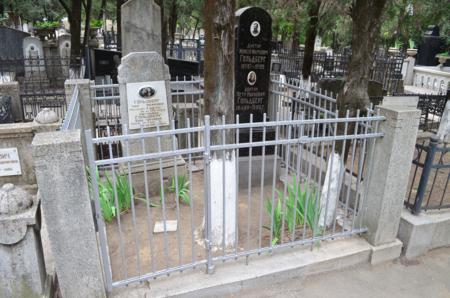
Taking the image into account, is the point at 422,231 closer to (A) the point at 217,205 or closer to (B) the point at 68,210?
(A) the point at 217,205

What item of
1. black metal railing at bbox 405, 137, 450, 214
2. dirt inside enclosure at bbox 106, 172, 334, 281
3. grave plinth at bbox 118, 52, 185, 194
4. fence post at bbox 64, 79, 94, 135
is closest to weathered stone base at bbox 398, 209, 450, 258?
black metal railing at bbox 405, 137, 450, 214

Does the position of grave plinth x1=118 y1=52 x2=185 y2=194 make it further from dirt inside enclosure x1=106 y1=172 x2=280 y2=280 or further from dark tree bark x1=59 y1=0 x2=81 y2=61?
dark tree bark x1=59 y1=0 x2=81 y2=61

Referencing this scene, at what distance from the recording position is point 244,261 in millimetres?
3828

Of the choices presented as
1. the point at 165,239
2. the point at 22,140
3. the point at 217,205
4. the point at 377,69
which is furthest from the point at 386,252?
the point at 377,69

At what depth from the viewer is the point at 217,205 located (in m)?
3.90

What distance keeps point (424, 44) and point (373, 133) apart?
17.4 m

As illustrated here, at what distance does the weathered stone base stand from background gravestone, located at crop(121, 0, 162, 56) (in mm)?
4246

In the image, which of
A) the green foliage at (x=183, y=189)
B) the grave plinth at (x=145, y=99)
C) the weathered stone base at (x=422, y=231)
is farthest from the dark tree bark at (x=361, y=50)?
the grave plinth at (x=145, y=99)

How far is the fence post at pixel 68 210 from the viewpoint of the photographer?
8.89 ft

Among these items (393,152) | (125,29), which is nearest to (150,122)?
(125,29)

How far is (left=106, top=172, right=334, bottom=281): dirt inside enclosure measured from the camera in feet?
12.0

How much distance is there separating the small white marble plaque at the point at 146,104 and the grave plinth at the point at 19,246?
7.87 feet

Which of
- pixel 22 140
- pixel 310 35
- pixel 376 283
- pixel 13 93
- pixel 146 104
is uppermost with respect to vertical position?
pixel 310 35

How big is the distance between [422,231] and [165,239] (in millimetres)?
2928
